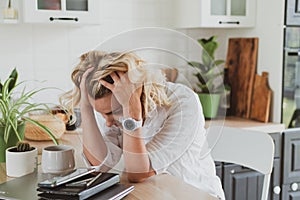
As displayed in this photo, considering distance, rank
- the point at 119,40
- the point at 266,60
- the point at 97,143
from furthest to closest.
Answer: the point at 266,60 → the point at 97,143 → the point at 119,40

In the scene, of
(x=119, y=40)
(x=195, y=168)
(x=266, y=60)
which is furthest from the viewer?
(x=266, y=60)

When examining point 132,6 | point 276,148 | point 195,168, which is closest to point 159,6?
point 132,6

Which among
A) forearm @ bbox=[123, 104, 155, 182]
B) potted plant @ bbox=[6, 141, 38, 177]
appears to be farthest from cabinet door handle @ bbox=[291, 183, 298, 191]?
potted plant @ bbox=[6, 141, 38, 177]

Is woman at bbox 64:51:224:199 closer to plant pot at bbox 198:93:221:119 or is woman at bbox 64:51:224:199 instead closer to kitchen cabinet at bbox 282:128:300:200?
plant pot at bbox 198:93:221:119

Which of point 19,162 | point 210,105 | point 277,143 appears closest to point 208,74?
point 210,105

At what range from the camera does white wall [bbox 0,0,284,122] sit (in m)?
2.85

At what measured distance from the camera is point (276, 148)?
289 cm

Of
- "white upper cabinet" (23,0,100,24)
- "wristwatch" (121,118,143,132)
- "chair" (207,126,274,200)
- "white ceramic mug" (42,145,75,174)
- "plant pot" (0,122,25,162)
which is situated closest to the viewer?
"wristwatch" (121,118,143,132)

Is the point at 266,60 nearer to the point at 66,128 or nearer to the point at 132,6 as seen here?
the point at 132,6

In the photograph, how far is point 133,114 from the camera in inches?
56.7

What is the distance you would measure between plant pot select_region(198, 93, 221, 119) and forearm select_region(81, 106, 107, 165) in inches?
15.3

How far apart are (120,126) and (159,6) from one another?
1.88 m

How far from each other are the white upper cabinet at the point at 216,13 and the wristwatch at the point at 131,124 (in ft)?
5.50

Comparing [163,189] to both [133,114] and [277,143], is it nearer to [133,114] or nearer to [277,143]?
[133,114]
